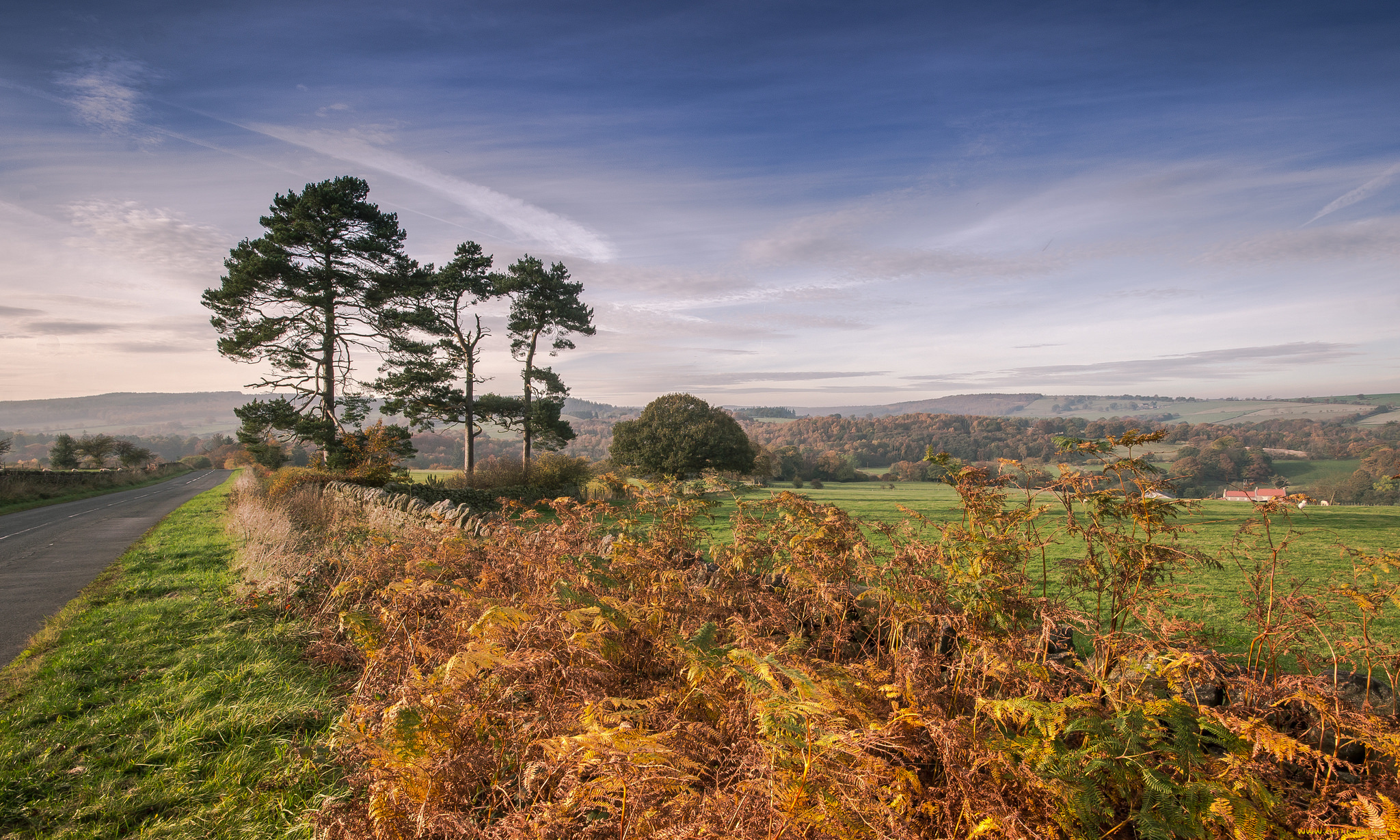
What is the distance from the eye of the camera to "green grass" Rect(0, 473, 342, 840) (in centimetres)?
302

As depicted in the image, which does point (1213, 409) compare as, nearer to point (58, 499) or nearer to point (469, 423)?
point (469, 423)

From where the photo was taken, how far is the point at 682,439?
75.6 feet

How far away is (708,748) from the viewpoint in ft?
7.82

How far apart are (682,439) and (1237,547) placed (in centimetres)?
1985

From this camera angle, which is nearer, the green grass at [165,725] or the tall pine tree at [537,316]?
the green grass at [165,725]

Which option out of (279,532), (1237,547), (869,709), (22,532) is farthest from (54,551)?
(1237,547)

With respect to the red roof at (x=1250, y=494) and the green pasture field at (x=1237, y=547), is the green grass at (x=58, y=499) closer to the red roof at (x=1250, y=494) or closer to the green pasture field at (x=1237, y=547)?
the green pasture field at (x=1237, y=547)

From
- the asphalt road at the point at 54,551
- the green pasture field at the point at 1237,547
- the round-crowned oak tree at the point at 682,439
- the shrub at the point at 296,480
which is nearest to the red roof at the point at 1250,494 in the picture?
the green pasture field at the point at 1237,547

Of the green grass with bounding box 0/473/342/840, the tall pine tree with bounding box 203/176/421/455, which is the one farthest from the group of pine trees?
the green grass with bounding box 0/473/342/840

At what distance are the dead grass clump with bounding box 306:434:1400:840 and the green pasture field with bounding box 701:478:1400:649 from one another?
0.38m

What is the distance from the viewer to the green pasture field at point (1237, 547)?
376 centimetres

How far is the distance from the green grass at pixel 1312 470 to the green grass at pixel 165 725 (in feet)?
62.3

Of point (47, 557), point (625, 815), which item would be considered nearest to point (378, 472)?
point (47, 557)

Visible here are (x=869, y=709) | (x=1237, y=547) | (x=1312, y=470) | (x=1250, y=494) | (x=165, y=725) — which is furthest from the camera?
(x=1312, y=470)
